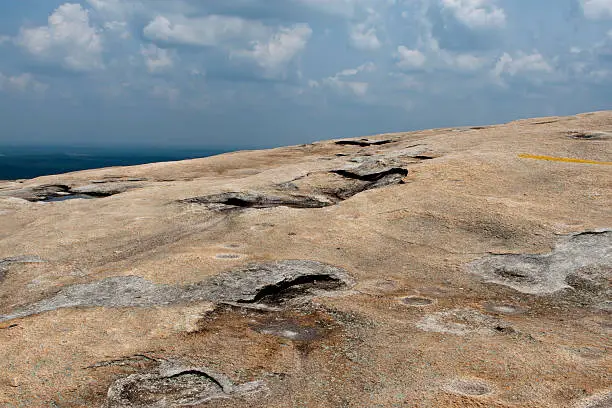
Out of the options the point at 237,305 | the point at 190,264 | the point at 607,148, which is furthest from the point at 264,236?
the point at 607,148

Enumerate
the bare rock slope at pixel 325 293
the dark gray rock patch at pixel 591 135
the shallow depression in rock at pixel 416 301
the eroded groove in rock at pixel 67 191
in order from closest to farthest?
the bare rock slope at pixel 325 293, the shallow depression in rock at pixel 416 301, the eroded groove in rock at pixel 67 191, the dark gray rock patch at pixel 591 135

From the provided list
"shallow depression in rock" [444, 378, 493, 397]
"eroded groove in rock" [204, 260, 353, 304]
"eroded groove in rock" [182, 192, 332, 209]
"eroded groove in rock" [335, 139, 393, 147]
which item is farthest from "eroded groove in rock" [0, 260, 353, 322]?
"eroded groove in rock" [335, 139, 393, 147]

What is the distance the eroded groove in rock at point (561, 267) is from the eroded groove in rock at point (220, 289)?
4.74 meters

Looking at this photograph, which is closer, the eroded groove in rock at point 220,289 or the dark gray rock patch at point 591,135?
the eroded groove in rock at point 220,289

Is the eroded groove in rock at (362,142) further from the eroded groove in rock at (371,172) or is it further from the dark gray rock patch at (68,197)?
the dark gray rock patch at (68,197)

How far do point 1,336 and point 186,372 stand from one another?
4.88 m

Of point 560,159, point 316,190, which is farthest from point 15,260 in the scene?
Result: point 560,159

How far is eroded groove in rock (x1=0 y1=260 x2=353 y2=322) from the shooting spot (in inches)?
572

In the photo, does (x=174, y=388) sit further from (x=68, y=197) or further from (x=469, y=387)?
(x=68, y=197)

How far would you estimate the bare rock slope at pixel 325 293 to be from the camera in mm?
10164

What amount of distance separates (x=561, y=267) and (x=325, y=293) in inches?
290

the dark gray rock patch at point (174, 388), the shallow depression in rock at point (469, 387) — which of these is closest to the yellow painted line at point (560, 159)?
the shallow depression in rock at point (469, 387)

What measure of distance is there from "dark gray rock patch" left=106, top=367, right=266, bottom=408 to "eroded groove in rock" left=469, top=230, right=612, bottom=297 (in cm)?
895

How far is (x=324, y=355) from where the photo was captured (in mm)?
11539
